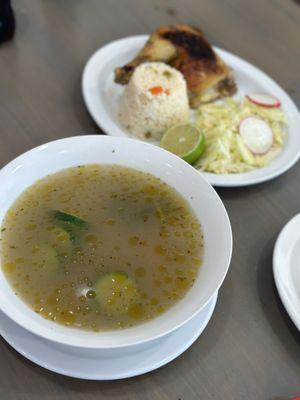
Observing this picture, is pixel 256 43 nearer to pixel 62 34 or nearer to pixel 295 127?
pixel 295 127

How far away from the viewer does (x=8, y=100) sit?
1.72 metres

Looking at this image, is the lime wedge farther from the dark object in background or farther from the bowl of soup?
the dark object in background

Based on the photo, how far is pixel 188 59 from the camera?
1824mm

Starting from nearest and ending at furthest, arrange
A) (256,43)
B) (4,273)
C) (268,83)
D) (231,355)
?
(4,273) → (231,355) → (268,83) → (256,43)

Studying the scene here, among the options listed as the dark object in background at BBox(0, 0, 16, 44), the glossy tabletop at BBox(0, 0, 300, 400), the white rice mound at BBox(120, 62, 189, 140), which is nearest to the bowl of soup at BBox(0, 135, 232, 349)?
the glossy tabletop at BBox(0, 0, 300, 400)

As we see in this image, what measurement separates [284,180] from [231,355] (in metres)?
0.72

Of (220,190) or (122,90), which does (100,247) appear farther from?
(122,90)

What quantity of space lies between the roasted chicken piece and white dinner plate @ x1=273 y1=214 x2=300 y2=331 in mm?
706

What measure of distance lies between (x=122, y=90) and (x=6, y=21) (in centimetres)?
53

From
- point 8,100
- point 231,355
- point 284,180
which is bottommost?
point 8,100

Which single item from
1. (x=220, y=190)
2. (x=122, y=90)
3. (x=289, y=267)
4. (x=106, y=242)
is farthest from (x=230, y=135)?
(x=106, y=242)

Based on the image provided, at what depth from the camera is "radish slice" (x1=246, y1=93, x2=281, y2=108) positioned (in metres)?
1.83

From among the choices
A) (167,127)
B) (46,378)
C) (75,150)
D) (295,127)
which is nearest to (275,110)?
(295,127)

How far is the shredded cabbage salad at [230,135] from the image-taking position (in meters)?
1.59
